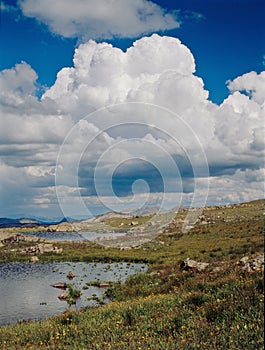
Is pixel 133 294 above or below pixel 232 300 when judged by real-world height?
below

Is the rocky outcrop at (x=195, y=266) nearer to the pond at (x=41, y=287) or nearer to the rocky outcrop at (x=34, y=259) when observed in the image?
the pond at (x=41, y=287)

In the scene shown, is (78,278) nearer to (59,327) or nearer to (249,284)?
(59,327)

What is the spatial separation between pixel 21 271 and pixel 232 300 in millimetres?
42602

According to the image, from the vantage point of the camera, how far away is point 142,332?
1058 cm

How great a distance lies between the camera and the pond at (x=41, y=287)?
88.1 feet

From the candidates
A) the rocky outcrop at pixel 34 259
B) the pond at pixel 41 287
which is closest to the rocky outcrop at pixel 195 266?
the pond at pixel 41 287

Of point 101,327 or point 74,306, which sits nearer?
point 101,327

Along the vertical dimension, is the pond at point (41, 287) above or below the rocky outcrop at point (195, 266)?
below

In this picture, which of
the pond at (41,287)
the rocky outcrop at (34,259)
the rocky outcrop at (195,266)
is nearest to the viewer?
the rocky outcrop at (195,266)

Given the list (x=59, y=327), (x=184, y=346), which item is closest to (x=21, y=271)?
(x=59, y=327)

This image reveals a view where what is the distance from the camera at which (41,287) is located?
36.4 metres

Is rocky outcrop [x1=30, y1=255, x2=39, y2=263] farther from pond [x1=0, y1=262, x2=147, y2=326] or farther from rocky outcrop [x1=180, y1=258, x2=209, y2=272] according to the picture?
rocky outcrop [x1=180, y1=258, x2=209, y2=272]

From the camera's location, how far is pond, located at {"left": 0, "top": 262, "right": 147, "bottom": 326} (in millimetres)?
26844

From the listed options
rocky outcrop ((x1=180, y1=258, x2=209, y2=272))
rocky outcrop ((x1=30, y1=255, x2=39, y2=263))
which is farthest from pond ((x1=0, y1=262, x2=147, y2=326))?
rocky outcrop ((x1=180, y1=258, x2=209, y2=272))
